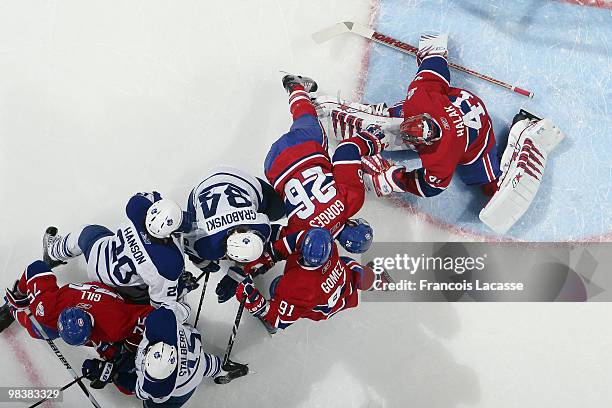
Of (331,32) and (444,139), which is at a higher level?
(331,32)

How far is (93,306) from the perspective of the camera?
3.51m

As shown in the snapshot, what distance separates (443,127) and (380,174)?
0.63 metres

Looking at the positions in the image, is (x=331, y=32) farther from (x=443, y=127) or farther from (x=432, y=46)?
(x=443, y=127)

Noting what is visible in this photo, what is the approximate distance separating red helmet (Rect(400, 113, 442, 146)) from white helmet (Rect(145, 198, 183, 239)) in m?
1.36

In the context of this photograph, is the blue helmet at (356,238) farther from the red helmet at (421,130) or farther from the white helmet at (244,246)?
the red helmet at (421,130)

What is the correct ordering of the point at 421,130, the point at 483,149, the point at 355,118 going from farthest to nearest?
1. the point at 355,118
2. the point at 483,149
3. the point at 421,130

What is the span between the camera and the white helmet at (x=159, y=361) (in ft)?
10.0

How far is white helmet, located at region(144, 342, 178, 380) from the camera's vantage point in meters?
3.06

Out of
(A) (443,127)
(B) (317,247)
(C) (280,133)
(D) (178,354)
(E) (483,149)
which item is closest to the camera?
(B) (317,247)

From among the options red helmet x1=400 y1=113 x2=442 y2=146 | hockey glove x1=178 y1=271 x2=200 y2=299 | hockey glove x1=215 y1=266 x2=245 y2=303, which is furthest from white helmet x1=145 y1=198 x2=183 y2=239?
red helmet x1=400 y1=113 x2=442 y2=146

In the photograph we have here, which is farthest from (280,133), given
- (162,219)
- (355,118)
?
(162,219)

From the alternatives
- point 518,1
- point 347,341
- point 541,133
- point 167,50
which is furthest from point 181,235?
point 518,1

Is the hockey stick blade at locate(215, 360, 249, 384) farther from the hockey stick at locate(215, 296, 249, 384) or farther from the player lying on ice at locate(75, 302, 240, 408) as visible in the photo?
the player lying on ice at locate(75, 302, 240, 408)

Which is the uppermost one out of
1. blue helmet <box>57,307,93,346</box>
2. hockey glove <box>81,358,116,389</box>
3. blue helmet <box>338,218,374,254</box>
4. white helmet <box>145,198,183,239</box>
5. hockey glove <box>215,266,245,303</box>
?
white helmet <box>145,198,183,239</box>
